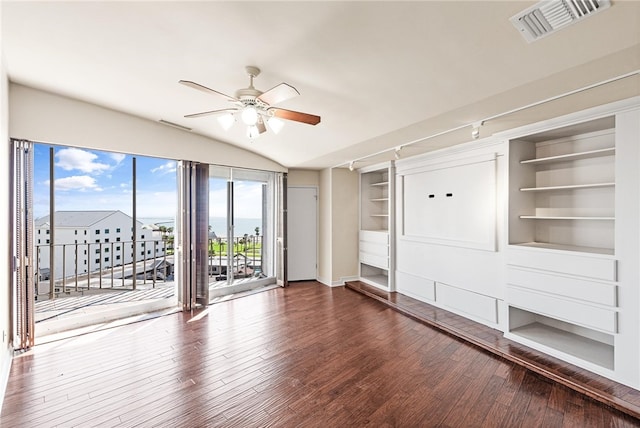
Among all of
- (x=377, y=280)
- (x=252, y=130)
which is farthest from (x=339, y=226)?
(x=252, y=130)

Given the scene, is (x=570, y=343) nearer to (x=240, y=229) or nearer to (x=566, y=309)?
(x=566, y=309)

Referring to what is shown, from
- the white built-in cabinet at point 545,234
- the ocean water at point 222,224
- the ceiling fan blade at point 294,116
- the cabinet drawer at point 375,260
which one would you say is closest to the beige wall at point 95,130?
the ocean water at point 222,224

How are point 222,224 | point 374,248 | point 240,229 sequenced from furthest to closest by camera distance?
point 374,248 < point 240,229 < point 222,224

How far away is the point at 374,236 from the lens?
562cm

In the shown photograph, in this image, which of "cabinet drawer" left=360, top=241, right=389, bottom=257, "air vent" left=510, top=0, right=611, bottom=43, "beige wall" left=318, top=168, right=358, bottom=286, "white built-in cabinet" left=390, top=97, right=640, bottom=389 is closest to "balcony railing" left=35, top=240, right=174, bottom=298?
"beige wall" left=318, top=168, right=358, bottom=286

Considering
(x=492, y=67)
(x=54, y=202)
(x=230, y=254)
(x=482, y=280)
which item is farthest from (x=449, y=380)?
(x=54, y=202)

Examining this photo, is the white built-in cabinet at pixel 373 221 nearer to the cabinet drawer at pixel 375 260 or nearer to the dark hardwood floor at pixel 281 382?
the cabinet drawer at pixel 375 260

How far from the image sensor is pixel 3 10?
75.4 inches

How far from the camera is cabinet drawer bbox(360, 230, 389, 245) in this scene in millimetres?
5324

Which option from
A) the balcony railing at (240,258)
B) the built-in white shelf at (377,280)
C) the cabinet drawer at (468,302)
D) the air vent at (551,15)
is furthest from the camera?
the balcony railing at (240,258)

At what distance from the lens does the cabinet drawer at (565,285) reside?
8.20ft

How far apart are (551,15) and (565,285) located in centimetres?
238

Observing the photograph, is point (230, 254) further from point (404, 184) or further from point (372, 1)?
point (372, 1)

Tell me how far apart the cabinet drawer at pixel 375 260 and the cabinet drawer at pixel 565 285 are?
7.43 ft
